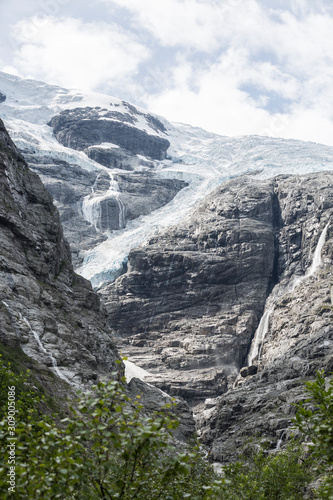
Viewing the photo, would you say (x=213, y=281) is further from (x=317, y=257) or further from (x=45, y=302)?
(x=45, y=302)

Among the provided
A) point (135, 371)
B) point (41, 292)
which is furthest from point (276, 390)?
point (135, 371)

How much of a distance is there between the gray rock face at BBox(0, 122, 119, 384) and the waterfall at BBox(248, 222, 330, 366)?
43.3 m

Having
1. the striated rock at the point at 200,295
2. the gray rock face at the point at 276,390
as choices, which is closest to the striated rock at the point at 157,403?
the gray rock face at the point at 276,390

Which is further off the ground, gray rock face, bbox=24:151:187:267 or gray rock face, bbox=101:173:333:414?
gray rock face, bbox=24:151:187:267

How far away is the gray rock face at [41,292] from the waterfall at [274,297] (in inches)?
1704

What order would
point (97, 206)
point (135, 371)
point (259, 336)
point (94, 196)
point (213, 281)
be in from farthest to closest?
1. point (94, 196)
2. point (97, 206)
3. point (213, 281)
4. point (259, 336)
5. point (135, 371)

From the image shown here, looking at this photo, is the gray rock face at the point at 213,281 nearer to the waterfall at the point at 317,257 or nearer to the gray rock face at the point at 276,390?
the waterfall at the point at 317,257

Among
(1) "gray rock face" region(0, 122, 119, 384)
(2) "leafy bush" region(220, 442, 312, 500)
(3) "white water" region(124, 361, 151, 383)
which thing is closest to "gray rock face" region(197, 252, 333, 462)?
(3) "white water" region(124, 361, 151, 383)

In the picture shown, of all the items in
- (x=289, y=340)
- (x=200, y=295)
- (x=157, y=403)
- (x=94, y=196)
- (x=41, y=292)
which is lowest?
(x=157, y=403)

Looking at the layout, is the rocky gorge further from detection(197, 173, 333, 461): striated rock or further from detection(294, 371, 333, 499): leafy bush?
detection(294, 371, 333, 499): leafy bush

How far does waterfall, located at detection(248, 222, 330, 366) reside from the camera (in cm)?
9726

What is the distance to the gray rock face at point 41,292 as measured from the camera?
4458cm

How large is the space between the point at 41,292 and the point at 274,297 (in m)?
70.0

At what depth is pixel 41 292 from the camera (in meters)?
53.0
